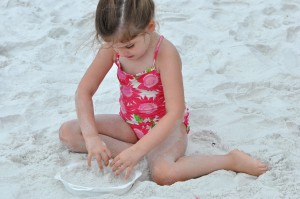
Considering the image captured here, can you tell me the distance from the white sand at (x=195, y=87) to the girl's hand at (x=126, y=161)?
82 mm

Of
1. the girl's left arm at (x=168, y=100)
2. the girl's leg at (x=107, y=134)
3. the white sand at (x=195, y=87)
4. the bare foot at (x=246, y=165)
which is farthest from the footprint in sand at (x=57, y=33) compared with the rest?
the bare foot at (x=246, y=165)

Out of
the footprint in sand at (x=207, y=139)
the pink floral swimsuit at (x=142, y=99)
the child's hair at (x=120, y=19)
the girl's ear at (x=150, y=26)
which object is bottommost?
the footprint in sand at (x=207, y=139)

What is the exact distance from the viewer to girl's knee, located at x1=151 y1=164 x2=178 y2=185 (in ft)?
6.35

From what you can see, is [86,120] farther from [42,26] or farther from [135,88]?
[42,26]

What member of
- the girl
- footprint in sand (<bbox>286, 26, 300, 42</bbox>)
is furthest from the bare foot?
footprint in sand (<bbox>286, 26, 300, 42</bbox>)

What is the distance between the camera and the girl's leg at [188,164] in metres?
1.94

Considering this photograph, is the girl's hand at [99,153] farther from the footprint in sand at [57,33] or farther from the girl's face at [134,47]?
the footprint in sand at [57,33]

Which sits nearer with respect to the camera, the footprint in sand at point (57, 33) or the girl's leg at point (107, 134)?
the girl's leg at point (107, 134)

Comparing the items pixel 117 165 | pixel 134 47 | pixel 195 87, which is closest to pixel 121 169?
pixel 117 165

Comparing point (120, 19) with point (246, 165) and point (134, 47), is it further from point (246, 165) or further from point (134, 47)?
point (246, 165)

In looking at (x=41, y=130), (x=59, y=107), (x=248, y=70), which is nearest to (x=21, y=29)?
(x=59, y=107)

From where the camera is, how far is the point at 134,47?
1.88 meters

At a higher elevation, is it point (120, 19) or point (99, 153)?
point (120, 19)

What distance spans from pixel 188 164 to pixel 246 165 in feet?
0.71
